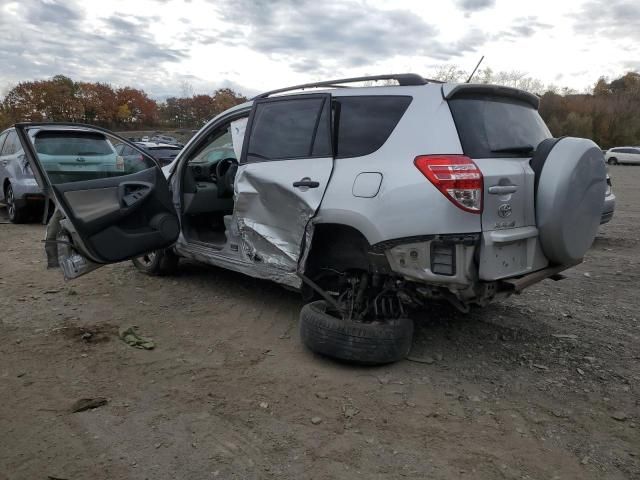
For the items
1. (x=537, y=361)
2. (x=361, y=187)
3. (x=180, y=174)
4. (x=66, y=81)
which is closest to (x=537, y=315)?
(x=537, y=361)

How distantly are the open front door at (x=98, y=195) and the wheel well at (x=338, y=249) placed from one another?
1.41m

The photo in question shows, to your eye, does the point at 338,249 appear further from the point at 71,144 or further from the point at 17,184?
the point at 17,184

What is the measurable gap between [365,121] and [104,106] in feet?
240

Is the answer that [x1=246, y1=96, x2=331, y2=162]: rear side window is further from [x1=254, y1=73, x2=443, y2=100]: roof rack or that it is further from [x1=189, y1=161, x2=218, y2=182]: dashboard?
[x1=189, y1=161, x2=218, y2=182]: dashboard

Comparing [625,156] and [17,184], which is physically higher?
[17,184]

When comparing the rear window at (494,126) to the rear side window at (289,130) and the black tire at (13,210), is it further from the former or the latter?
the black tire at (13,210)

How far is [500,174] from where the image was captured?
3154 mm

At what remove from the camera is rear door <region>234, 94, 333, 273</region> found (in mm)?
3807

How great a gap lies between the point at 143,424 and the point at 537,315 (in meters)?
3.45

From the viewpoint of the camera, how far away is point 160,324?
4406 millimetres

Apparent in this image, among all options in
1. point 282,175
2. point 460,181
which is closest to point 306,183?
point 282,175

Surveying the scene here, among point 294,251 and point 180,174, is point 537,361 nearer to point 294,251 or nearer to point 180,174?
point 294,251

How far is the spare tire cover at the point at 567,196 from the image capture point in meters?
3.30

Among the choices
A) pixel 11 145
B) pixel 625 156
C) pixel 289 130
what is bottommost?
pixel 625 156
